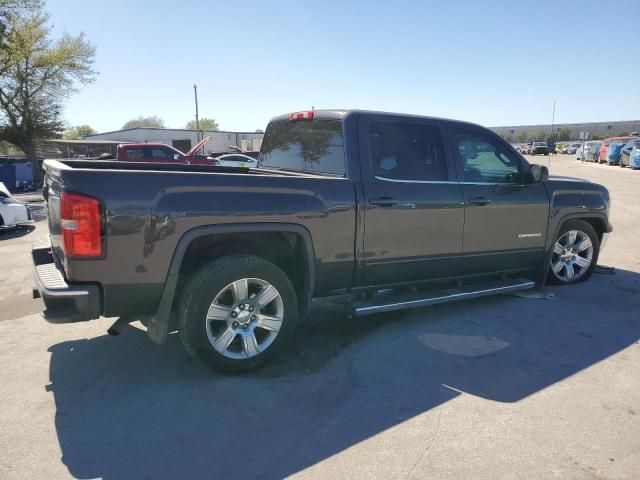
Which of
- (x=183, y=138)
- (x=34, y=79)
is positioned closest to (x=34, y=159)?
(x=34, y=79)

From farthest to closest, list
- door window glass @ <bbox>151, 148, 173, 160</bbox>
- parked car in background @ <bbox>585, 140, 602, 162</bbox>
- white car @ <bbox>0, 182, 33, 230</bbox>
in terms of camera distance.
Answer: parked car in background @ <bbox>585, 140, 602, 162</bbox>, door window glass @ <bbox>151, 148, 173, 160</bbox>, white car @ <bbox>0, 182, 33, 230</bbox>

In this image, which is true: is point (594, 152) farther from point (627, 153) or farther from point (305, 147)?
point (305, 147)

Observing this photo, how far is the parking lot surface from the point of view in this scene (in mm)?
2588

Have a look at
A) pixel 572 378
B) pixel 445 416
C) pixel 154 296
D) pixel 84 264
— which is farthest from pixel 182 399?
pixel 572 378

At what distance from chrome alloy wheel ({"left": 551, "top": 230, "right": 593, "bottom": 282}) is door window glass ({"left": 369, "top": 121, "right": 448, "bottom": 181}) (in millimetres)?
2200

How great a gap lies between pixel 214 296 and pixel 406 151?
214 centimetres

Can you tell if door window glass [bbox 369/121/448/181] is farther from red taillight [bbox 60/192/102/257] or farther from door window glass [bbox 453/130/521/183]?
red taillight [bbox 60/192/102/257]

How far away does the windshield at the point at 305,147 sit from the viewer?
4.08m

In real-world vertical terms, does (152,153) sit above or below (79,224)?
above

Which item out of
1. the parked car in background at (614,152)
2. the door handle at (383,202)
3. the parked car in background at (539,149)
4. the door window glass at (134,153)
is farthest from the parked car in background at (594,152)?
the door handle at (383,202)

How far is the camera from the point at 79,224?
289 cm

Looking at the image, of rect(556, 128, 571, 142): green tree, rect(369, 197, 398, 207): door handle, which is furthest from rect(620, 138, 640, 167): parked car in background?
rect(556, 128, 571, 142): green tree

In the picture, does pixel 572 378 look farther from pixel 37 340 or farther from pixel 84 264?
pixel 37 340

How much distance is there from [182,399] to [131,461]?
2.14 feet
